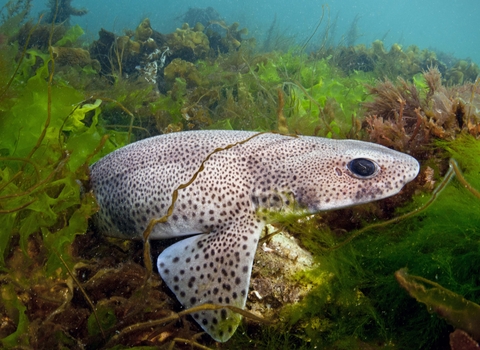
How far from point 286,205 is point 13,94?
3.03 metres

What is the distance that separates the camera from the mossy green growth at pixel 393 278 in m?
2.39

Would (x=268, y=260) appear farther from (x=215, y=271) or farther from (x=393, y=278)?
(x=393, y=278)

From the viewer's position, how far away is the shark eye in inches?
114

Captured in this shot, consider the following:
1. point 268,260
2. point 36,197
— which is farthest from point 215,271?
point 36,197

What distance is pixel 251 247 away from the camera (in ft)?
8.83

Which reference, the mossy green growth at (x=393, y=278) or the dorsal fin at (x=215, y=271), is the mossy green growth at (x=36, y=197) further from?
the mossy green growth at (x=393, y=278)

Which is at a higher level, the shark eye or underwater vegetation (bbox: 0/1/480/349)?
the shark eye

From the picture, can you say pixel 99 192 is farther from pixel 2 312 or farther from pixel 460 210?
pixel 460 210

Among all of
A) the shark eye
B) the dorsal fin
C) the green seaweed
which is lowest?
the dorsal fin

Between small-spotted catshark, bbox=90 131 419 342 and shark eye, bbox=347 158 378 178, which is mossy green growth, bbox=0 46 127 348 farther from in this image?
shark eye, bbox=347 158 378 178

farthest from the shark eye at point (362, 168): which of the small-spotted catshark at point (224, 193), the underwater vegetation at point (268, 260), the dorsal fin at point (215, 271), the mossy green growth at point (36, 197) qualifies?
the mossy green growth at point (36, 197)

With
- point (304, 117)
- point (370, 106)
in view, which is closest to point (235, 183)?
point (304, 117)

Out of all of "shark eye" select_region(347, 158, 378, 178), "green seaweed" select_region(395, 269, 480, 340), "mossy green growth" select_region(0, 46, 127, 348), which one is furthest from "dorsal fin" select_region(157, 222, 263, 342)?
"green seaweed" select_region(395, 269, 480, 340)

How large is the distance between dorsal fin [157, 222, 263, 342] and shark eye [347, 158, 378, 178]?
3.10 ft
